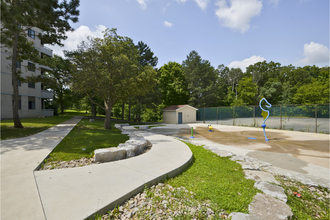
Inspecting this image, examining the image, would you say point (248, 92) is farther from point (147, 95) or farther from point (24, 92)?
point (24, 92)

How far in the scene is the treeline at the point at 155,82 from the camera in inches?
514

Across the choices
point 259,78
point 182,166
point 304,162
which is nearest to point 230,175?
point 182,166

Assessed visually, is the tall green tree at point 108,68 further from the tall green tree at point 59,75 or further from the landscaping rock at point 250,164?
the landscaping rock at point 250,164

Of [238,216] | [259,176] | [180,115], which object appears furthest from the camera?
[180,115]

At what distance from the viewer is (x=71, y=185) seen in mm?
3365

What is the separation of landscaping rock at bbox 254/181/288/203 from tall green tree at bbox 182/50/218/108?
103ft

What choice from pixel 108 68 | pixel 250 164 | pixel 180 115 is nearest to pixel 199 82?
pixel 180 115

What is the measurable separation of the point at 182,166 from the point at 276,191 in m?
2.40

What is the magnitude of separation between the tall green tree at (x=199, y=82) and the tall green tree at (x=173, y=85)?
1.39 m

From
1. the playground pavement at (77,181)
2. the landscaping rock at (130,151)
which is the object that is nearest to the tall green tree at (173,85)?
the landscaping rock at (130,151)

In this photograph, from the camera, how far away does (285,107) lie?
57.1ft

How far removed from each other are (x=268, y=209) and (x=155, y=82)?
14810 millimetres

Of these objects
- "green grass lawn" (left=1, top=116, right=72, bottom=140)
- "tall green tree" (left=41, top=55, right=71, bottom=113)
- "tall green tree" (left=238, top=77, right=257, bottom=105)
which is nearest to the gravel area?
"green grass lawn" (left=1, top=116, right=72, bottom=140)

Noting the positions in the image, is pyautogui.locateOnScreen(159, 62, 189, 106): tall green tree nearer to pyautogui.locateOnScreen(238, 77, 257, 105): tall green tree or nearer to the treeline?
the treeline
